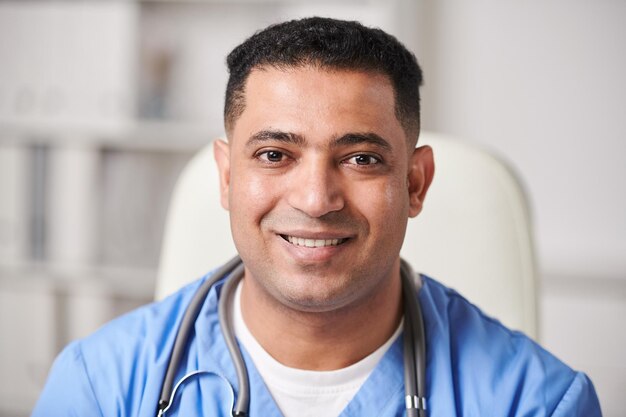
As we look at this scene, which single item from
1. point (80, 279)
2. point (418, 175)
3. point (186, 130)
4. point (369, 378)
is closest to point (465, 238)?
point (418, 175)

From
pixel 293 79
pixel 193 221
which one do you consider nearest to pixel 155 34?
pixel 193 221

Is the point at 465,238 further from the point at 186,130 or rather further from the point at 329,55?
the point at 186,130

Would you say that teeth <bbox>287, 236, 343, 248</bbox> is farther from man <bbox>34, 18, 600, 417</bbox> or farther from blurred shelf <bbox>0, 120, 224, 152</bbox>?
blurred shelf <bbox>0, 120, 224, 152</bbox>

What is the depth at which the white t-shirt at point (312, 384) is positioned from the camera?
1.28m

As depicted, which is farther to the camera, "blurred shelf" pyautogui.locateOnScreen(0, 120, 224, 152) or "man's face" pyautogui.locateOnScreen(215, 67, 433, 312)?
"blurred shelf" pyautogui.locateOnScreen(0, 120, 224, 152)

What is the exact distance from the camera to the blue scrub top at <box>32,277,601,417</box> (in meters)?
1.26

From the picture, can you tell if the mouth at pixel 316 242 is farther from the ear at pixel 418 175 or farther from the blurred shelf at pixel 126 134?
the blurred shelf at pixel 126 134

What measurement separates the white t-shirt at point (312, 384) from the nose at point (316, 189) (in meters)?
0.28

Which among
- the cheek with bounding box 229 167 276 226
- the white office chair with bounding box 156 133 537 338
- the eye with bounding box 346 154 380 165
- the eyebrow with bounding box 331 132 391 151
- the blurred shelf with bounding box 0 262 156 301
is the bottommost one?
the blurred shelf with bounding box 0 262 156 301

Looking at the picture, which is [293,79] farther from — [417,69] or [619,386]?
[619,386]

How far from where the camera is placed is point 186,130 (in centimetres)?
256

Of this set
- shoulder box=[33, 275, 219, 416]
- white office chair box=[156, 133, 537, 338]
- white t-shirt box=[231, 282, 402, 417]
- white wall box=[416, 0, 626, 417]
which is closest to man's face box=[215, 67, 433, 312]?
white t-shirt box=[231, 282, 402, 417]

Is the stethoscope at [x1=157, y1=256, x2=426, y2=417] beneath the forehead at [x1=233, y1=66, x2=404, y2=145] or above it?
beneath

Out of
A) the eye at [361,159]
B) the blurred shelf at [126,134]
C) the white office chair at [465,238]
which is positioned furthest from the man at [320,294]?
the blurred shelf at [126,134]
